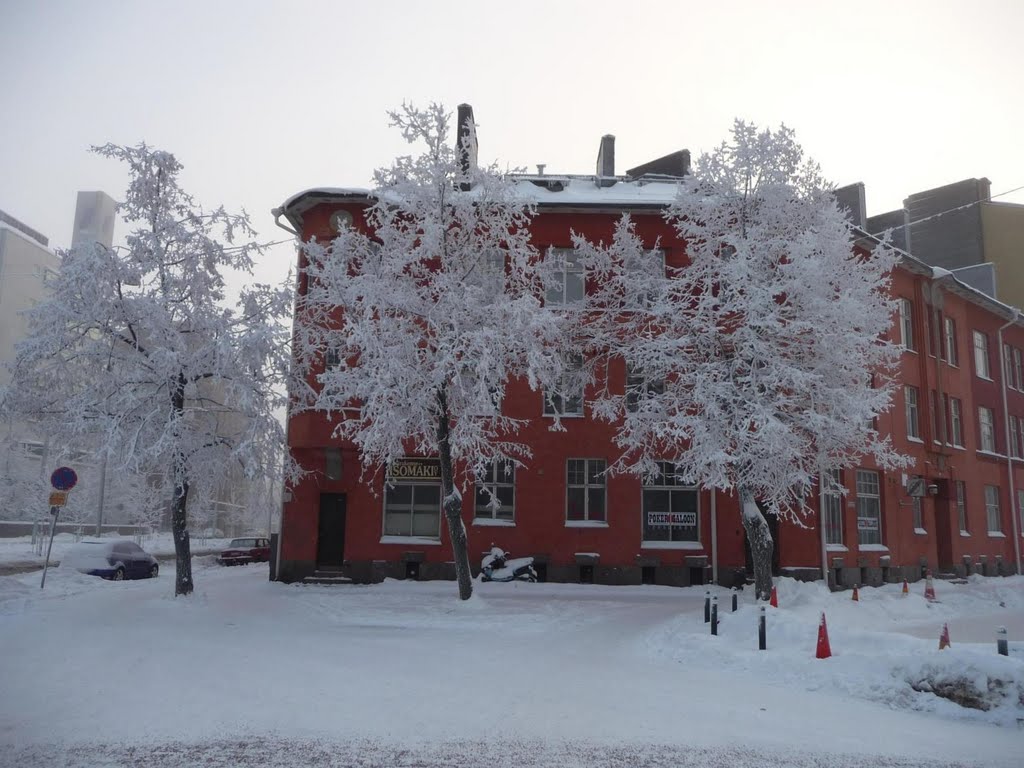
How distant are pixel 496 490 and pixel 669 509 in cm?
526

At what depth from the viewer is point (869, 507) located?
25359 mm

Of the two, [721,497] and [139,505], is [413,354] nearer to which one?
[721,497]

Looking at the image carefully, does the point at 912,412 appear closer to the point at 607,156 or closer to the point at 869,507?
the point at 869,507

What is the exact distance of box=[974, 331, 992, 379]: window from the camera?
33031 millimetres

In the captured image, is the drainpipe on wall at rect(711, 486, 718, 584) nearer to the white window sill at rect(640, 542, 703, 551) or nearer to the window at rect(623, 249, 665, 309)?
the white window sill at rect(640, 542, 703, 551)

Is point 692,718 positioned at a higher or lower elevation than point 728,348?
lower

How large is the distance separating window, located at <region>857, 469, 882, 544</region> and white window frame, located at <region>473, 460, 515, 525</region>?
37.3 ft

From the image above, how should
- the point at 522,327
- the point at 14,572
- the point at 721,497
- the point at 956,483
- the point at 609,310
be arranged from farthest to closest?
the point at 956,483 → the point at 14,572 → the point at 721,497 → the point at 609,310 → the point at 522,327

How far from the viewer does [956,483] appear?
30.0 metres

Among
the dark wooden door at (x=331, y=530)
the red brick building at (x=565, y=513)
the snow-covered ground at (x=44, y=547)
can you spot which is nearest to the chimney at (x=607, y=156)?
the red brick building at (x=565, y=513)

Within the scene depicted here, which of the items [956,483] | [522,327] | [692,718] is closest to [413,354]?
[522,327]

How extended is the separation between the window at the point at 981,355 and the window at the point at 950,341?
7.13ft

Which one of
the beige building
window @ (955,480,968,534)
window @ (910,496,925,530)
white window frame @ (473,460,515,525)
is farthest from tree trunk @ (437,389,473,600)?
the beige building

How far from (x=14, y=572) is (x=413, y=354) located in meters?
20.5
